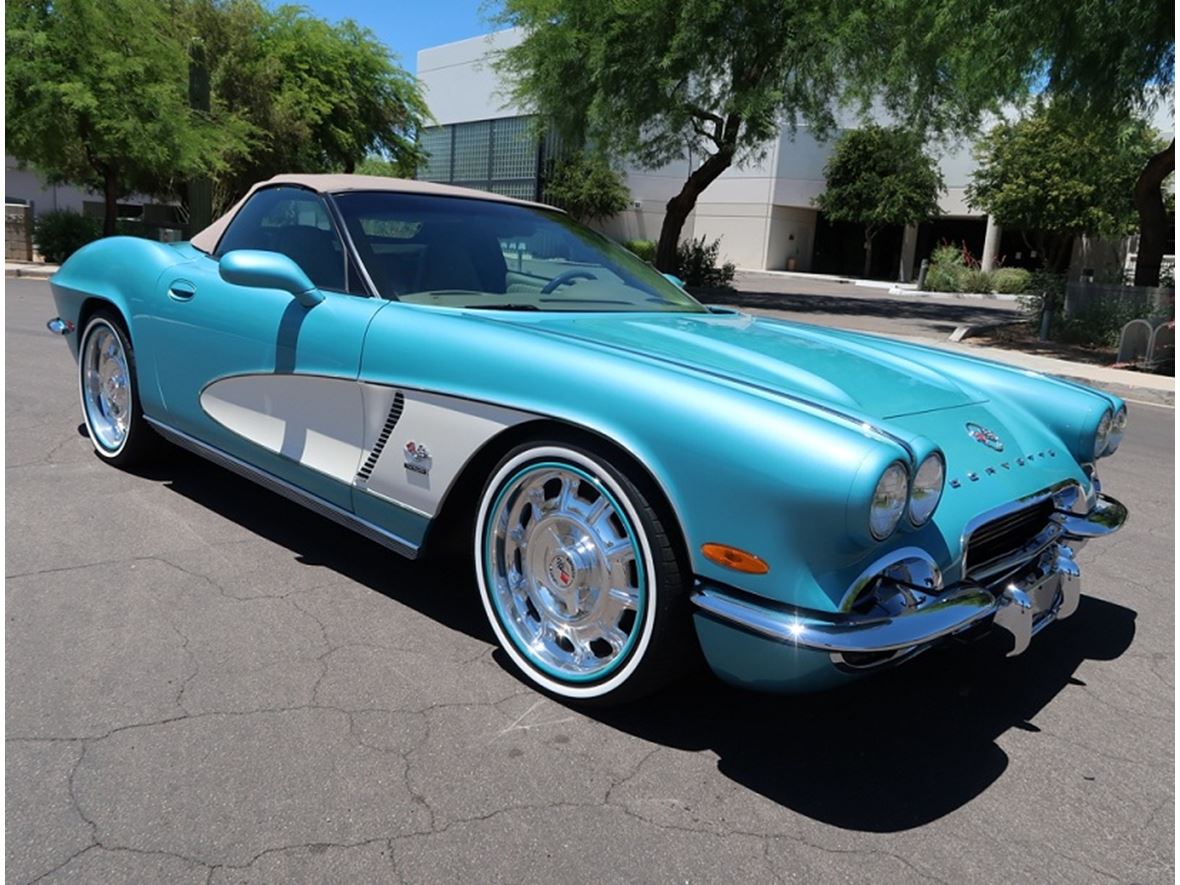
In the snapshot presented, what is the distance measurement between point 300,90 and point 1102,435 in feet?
92.7

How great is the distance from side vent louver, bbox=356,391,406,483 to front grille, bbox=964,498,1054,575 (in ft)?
5.67

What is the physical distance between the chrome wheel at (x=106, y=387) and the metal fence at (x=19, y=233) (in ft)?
71.0

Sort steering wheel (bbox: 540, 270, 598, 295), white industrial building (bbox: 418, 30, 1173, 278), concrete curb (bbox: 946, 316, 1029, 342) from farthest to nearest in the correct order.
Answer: white industrial building (bbox: 418, 30, 1173, 278)
concrete curb (bbox: 946, 316, 1029, 342)
steering wheel (bbox: 540, 270, 598, 295)

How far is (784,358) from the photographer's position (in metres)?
3.00

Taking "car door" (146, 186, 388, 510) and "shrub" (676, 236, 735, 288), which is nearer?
"car door" (146, 186, 388, 510)

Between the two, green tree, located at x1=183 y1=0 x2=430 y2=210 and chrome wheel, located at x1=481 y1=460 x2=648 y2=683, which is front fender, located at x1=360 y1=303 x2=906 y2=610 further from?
green tree, located at x1=183 y1=0 x2=430 y2=210

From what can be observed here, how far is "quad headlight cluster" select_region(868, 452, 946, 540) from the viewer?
2.21 metres

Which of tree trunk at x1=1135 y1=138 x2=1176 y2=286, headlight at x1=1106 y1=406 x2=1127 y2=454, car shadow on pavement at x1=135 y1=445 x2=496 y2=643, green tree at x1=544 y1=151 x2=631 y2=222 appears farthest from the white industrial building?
headlight at x1=1106 y1=406 x2=1127 y2=454

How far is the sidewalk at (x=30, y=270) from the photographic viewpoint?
1939cm

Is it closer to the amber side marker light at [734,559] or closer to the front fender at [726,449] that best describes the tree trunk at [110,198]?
the front fender at [726,449]

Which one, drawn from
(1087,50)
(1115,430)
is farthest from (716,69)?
(1115,430)

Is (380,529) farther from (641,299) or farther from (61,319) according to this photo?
(61,319)

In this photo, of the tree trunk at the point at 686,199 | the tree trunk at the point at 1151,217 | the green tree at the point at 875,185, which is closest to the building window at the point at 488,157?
the green tree at the point at 875,185

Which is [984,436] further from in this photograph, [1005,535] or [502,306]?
[502,306]
